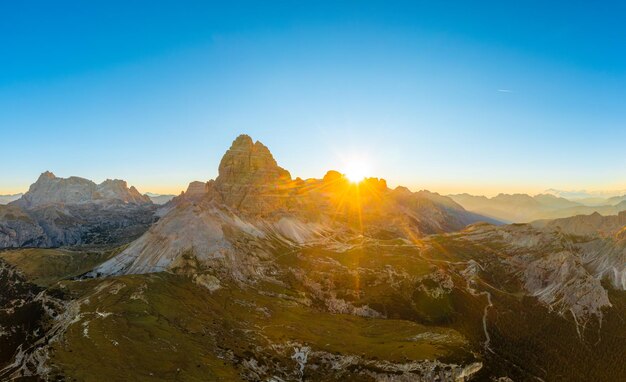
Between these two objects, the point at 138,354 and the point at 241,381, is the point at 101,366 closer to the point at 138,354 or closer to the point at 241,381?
the point at 138,354

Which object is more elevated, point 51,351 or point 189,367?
point 51,351

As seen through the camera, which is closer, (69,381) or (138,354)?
(69,381)

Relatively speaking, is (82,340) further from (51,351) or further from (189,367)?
(189,367)

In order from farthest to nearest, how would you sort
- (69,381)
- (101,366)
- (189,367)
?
(189,367)
(101,366)
(69,381)

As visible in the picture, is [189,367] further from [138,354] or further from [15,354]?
[15,354]

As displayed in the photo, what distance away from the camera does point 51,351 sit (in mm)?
182875

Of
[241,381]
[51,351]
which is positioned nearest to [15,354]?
[51,351]

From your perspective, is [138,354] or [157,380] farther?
[138,354]

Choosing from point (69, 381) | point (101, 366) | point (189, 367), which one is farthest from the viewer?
point (189, 367)

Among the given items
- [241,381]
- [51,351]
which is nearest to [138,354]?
[51,351]

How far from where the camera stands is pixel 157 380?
179250 millimetres

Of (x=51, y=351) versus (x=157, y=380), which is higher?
(x=51, y=351)

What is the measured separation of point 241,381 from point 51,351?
9129cm

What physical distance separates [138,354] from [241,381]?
5465 cm
